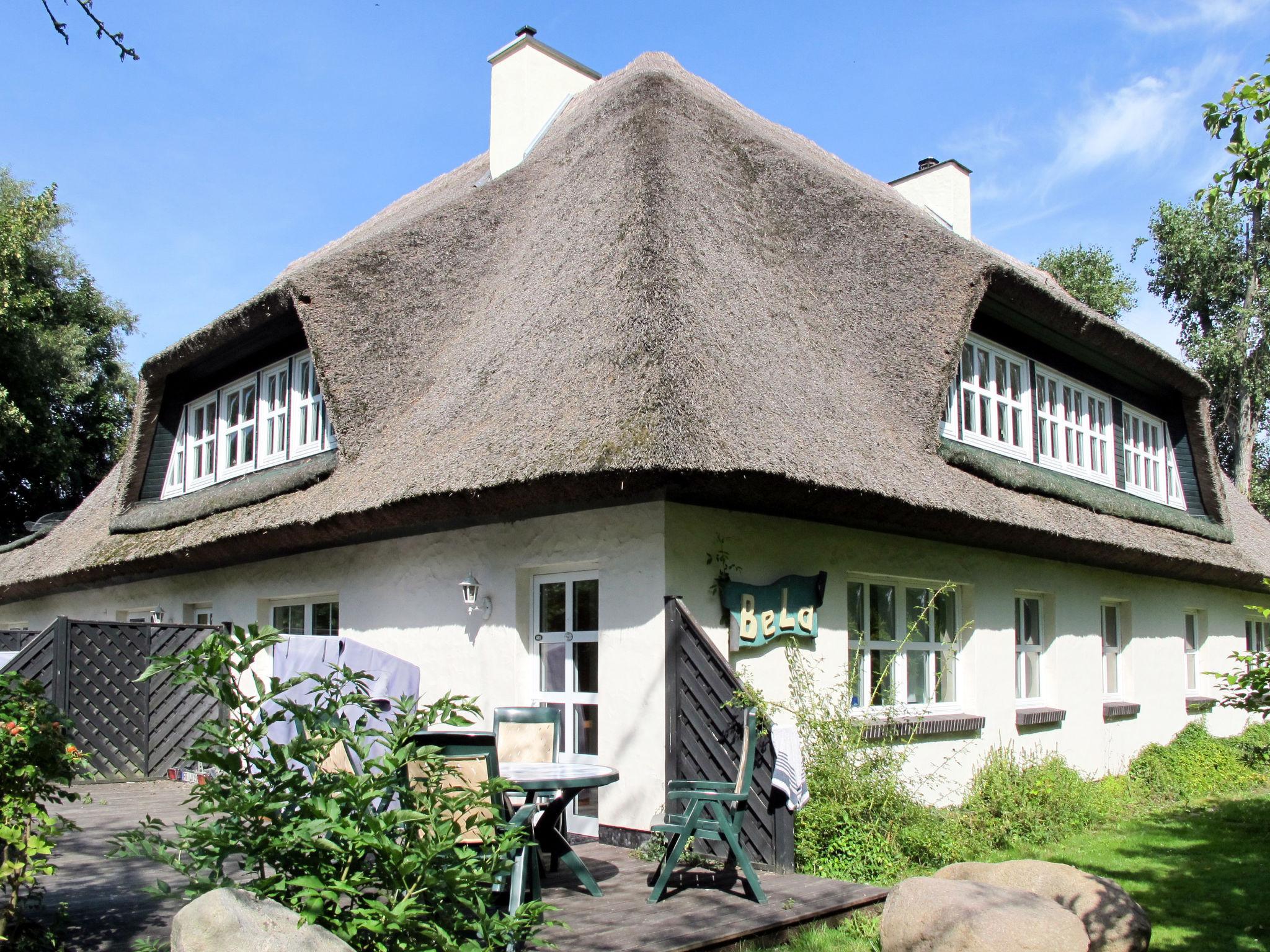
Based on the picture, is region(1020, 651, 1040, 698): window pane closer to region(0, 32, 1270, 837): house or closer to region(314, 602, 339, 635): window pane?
region(0, 32, 1270, 837): house

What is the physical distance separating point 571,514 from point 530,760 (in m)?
1.94

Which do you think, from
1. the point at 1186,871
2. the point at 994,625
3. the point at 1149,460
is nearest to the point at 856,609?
the point at 994,625

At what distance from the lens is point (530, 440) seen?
7.30m

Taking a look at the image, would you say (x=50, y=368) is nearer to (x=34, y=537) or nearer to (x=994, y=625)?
(x=34, y=537)

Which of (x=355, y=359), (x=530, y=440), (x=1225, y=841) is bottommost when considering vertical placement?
(x=1225, y=841)

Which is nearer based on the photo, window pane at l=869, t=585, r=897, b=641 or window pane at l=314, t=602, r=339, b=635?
window pane at l=869, t=585, r=897, b=641

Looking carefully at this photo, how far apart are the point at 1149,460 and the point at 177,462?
12.5 m

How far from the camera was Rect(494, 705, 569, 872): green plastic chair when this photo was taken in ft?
22.4

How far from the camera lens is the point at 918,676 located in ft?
32.3

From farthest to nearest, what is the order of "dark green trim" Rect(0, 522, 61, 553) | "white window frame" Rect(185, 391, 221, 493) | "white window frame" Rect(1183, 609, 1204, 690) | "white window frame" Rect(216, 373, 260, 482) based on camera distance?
1. "dark green trim" Rect(0, 522, 61, 553)
2. "white window frame" Rect(1183, 609, 1204, 690)
3. "white window frame" Rect(185, 391, 221, 493)
4. "white window frame" Rect(216, 373, 260, 482)

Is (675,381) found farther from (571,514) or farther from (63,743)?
(63,743)

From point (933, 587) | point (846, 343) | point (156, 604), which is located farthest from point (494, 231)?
point (156, 604)

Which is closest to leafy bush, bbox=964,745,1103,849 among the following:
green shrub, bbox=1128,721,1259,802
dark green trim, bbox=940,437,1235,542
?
green shrub, bbox=1128,721,1259,802

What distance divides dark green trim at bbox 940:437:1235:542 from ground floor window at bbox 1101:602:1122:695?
1.32 m
